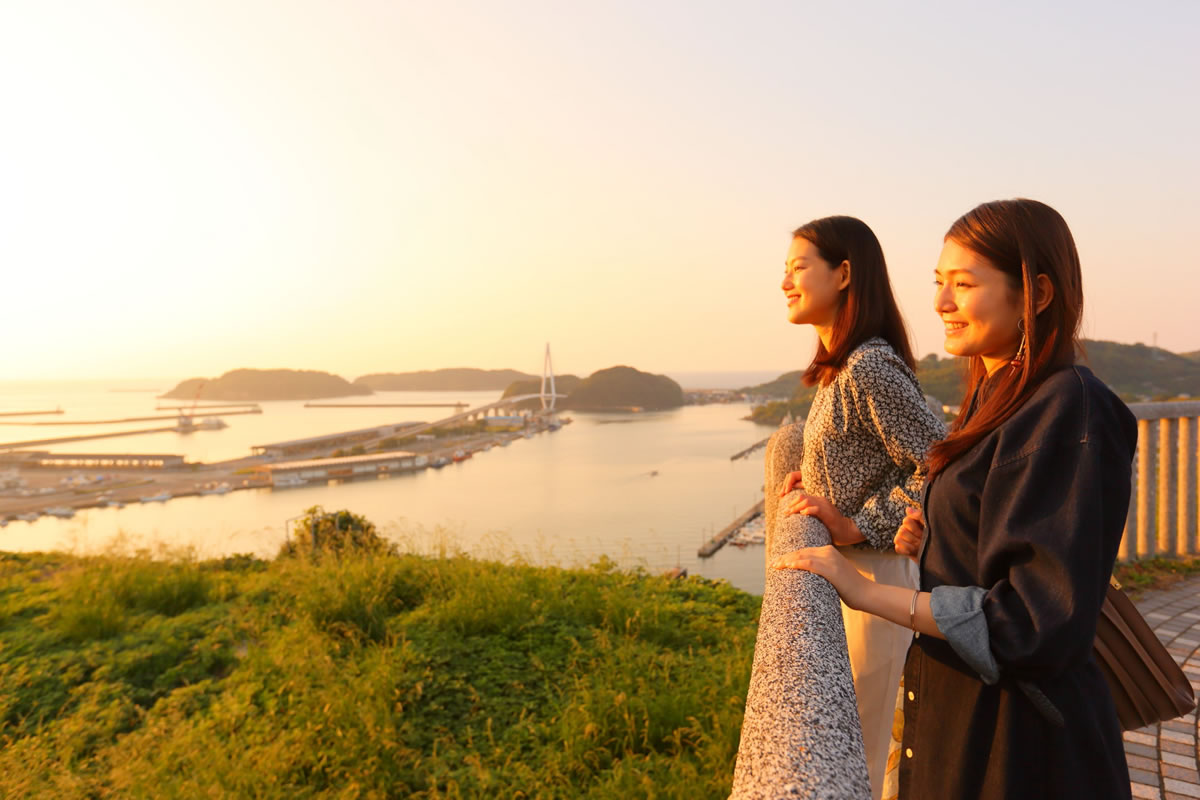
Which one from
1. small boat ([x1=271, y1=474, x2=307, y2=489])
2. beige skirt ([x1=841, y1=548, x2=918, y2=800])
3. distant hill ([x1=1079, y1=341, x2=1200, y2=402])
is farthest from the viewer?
small boat ([x1=271, y1=474, x2=307, y2=489])

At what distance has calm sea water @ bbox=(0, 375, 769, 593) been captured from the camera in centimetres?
625

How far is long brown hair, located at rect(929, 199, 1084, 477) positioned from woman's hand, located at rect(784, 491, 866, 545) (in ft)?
1.45

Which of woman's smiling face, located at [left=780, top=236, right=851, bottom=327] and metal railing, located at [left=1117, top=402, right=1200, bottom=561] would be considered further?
metal railing, located at [left=1117, top=402, right=1200, bottom=561]

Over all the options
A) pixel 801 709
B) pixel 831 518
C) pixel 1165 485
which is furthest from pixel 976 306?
pixel 1165 485

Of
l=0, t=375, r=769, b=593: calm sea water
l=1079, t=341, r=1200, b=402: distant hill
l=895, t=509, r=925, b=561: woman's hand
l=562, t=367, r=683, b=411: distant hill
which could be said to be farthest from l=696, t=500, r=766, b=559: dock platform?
l=562, t=367, r=683, b=411: distant hill

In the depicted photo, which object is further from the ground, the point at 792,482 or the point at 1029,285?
the point at 1029,285

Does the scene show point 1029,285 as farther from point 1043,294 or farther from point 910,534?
point 910,534

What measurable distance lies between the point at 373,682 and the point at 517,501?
36.6 metres

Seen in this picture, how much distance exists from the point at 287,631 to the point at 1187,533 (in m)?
6.64

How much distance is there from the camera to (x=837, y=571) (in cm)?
98

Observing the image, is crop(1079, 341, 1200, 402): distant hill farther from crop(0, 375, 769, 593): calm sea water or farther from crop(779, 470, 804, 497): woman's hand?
crop(779, 470, 804, 497): woman's hand

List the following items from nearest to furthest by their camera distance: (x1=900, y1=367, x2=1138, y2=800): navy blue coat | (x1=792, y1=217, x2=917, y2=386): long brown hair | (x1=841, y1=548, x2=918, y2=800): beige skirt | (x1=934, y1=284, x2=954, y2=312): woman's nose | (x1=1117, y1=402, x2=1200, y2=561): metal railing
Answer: (x1=900, y1=367, x2=1138, y2=800): navy blue coat → (x1=934, y1=284, x2=954, y2=312): woman's nose → (x1=841, y1=548, x2=918, y2=800): beige skirt → (x1=792, y1=217, x2=917, y2=386): long brown hair → (x1=1117, y1=402, x2=1200, y2=561): metal railing

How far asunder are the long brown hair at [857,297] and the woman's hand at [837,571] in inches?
26.3

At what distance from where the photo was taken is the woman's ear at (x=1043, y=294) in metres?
0.95
